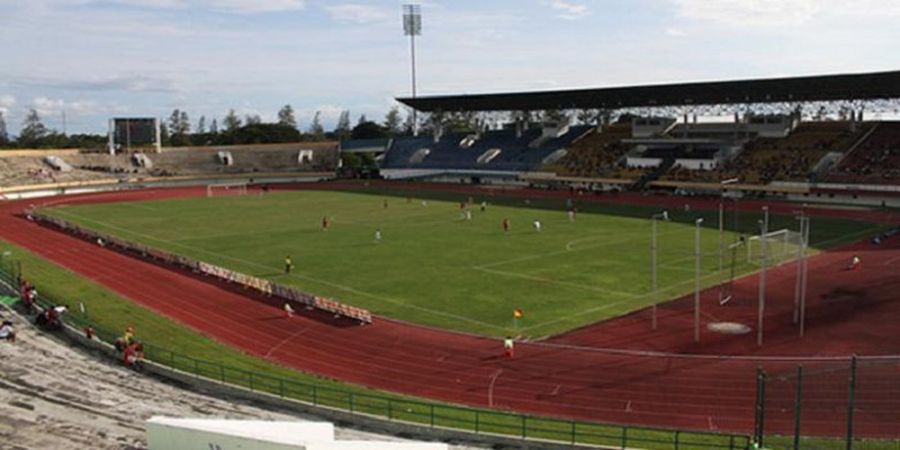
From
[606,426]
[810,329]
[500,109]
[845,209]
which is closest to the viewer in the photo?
[606,426]

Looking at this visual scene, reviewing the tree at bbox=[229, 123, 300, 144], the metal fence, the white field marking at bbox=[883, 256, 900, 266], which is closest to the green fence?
the metal fence

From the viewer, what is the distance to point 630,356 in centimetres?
2889

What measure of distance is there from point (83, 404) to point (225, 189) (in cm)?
8361

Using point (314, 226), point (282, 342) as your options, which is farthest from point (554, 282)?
point (314, 226)

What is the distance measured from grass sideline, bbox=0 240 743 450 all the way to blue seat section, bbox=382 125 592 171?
240ft

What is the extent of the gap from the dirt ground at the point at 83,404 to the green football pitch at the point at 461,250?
1154cm

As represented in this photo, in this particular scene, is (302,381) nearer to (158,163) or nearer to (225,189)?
(225,189)

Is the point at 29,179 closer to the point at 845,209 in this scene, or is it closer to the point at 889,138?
the point at 845,209

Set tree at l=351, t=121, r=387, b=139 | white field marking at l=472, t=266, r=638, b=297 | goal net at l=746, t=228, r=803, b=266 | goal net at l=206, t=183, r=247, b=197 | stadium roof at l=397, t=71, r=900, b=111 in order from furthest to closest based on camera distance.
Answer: tree at l=351, t=121, r=387, b=139
goal net at l=206, t=183, r=247, b=197
stadium roof at l=397, t=71, r=900, b=111
goal net at l=746, t=228, r=803, b=266
white field marking at l=472, t=266, r=638, b=297

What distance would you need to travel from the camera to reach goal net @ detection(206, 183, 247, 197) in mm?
98250

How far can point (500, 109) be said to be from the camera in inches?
4306

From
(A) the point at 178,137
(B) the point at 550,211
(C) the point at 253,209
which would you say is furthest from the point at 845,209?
(A) the point at 178,137

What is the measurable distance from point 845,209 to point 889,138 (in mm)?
15543

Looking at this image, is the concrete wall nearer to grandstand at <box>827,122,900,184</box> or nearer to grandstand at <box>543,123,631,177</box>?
grandstand at <box>827,122,900,184</box>
